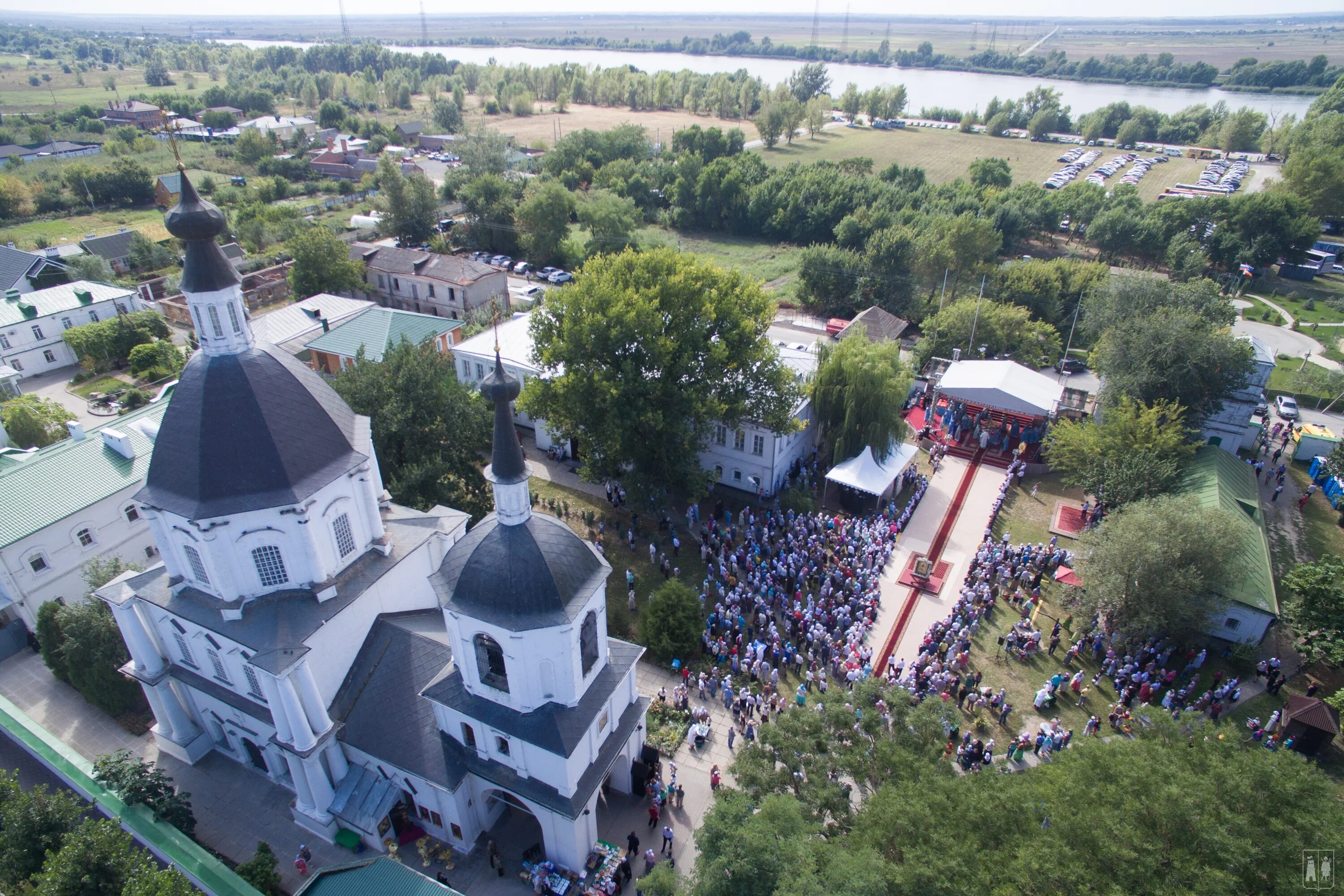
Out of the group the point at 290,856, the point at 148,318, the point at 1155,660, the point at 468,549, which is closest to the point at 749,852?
the point at 468,549

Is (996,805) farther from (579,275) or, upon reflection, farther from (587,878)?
(579,275)

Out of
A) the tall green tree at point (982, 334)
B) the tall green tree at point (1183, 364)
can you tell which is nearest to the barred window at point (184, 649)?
the tall green tree at point (1183, 364)

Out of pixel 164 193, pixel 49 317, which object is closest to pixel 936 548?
pixel 49 317

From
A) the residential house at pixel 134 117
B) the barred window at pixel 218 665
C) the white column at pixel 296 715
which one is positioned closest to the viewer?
the white column at pixel 296 715

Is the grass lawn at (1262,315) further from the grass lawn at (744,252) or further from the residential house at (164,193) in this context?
the residential house at (164,193)

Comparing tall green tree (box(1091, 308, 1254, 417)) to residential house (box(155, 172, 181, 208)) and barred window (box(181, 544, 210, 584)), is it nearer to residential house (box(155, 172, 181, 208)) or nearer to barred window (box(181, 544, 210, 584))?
barred window (box(181, 544, 210, 584))

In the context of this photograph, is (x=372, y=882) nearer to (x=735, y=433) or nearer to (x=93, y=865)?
(x=93, y=865)
